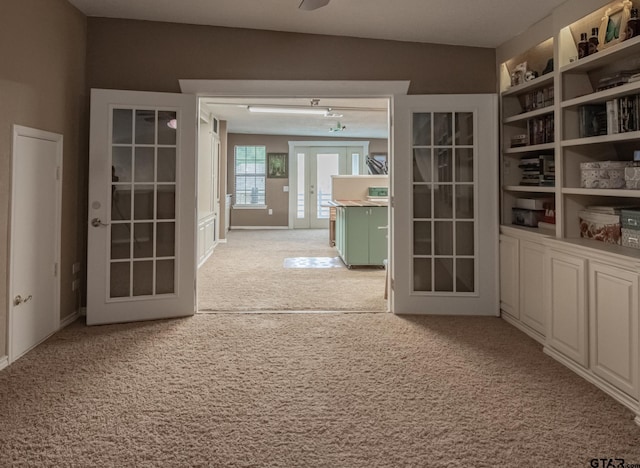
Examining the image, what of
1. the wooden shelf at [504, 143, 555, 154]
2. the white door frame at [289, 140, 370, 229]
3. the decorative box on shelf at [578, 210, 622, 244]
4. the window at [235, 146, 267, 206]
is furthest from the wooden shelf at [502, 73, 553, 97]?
the window at [235, 146, 267, 206]

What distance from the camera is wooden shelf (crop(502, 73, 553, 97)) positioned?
327 cm

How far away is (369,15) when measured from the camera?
346cm

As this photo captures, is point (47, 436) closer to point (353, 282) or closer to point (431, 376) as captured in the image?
point (431, 376)

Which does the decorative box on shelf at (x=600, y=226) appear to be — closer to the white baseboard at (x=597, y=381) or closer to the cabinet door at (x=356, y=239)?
the white baseboard at (x=597, y=381)

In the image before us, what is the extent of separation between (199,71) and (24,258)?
6.87ft

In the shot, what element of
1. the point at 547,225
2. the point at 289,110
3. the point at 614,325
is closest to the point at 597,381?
the point at 614,325

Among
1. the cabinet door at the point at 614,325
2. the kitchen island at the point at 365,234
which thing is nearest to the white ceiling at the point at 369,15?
the cabinet door at the point at 614,325

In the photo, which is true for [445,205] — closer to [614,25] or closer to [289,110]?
[614,25]

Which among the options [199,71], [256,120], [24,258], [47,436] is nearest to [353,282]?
[199,71]

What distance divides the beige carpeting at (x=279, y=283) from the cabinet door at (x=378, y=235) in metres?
0.18

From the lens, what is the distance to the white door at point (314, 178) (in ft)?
38.5

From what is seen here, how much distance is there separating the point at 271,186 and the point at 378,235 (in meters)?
5.93

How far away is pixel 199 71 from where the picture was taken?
391 centimetres

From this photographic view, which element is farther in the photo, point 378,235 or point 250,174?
point 250,174
